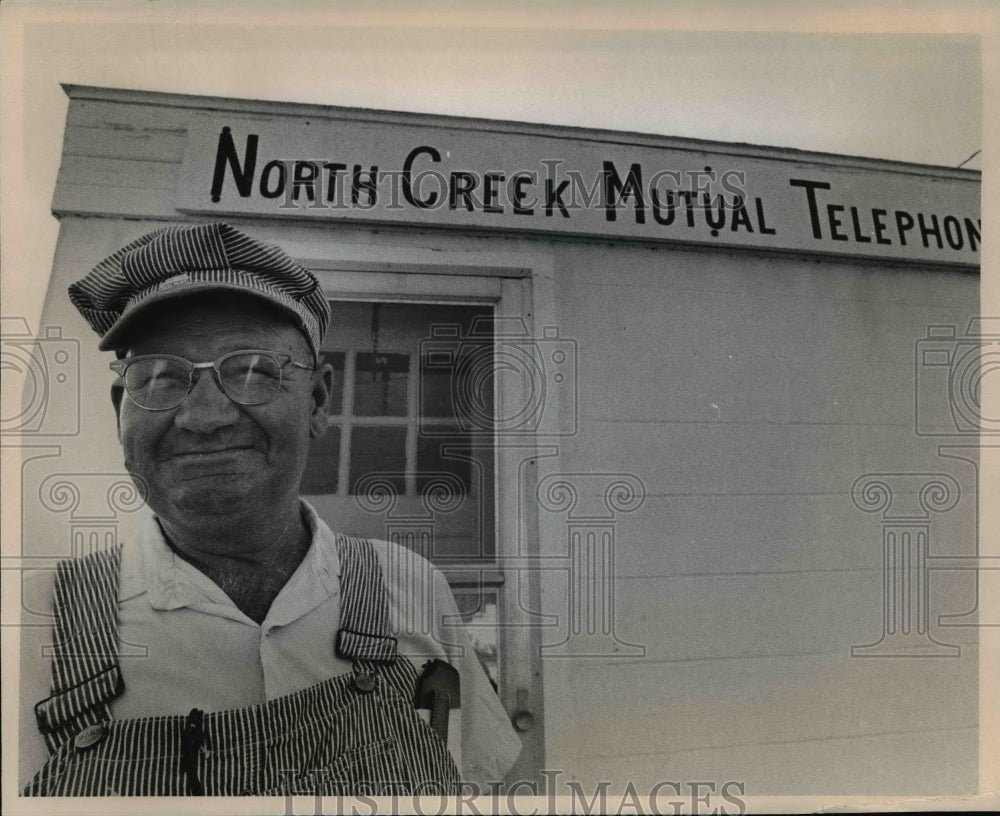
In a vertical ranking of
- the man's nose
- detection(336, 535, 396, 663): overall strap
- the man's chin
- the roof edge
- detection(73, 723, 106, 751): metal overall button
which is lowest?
detection(73, 723, 106, 751): metal overall button

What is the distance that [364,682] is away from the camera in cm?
135

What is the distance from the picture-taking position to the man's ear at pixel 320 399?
53.9 inches

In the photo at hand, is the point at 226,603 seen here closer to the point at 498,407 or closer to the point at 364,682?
the point at 364,682

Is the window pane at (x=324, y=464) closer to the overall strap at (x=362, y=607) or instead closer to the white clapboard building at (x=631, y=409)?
the white clapboard building at (x=631, y=409)

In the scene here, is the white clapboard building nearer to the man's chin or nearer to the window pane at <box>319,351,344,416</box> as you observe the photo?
the window pane at <box>319,351,344,416</box>

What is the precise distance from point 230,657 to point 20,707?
17.6 inches

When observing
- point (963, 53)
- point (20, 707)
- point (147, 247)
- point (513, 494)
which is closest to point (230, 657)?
point (20, 707)

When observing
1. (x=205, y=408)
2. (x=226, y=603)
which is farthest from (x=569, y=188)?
(x=226, y=603)

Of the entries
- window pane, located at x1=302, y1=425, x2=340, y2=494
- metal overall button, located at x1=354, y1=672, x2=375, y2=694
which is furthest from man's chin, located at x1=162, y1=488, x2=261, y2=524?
metal overall button, located at x1=354, y1=672, x2=375, y2=694

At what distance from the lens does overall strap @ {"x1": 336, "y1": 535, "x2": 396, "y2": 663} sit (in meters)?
1.36

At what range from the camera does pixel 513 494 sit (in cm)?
142

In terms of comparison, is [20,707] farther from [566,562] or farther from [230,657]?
[566,562]

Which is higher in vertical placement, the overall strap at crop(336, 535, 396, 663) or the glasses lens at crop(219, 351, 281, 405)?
the glasses lens at crop(219, 351, 281, 405)

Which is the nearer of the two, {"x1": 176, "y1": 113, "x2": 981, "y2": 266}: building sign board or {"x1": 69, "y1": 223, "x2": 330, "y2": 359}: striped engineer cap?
{"x1": 69, "y1": 223, "x2": 330, "y2": 359}: striped engineer cap
